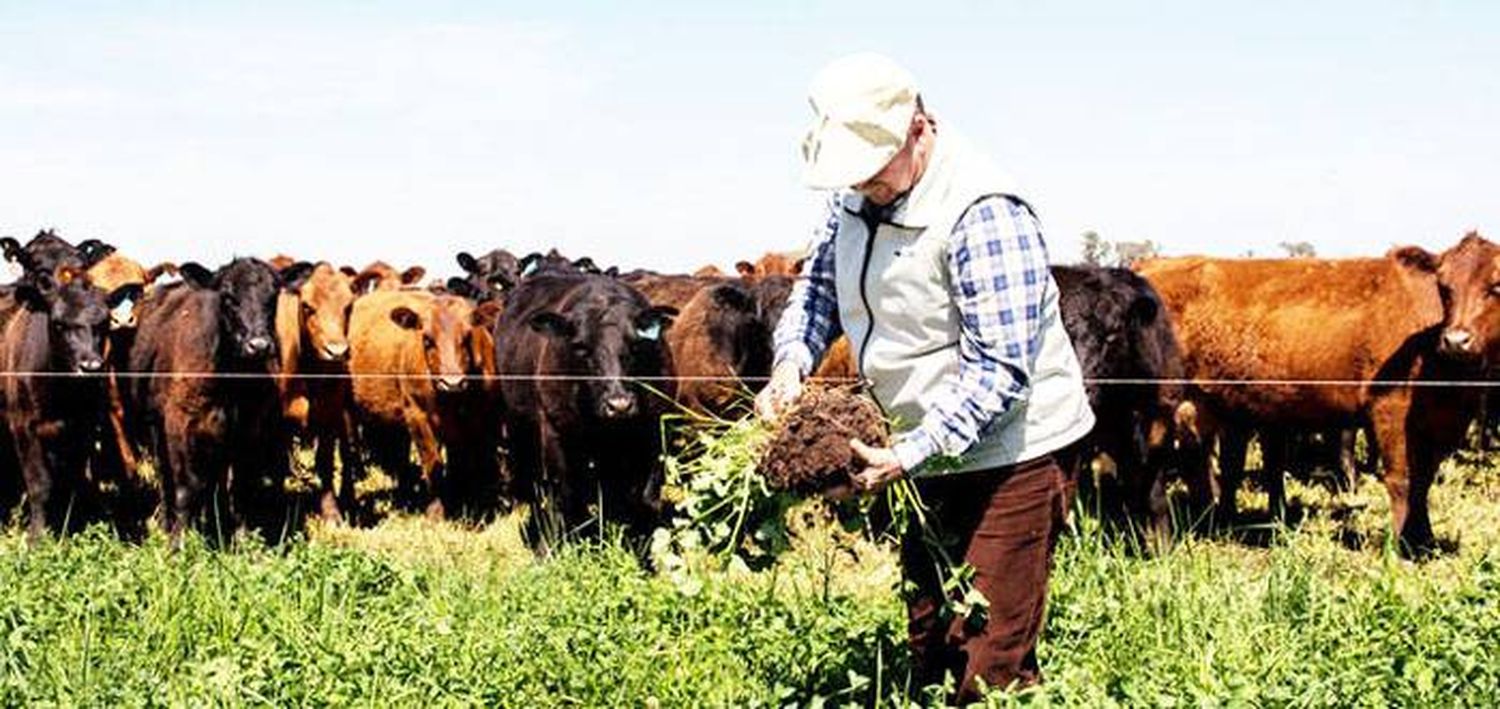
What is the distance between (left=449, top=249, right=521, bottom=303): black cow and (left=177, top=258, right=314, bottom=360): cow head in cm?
336

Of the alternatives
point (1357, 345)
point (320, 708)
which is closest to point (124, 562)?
point (320, 708)

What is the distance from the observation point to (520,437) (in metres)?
12.2

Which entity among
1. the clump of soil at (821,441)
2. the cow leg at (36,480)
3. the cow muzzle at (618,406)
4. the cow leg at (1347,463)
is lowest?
the cow leg at (1347,463)

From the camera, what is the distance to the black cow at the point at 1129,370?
32.8 ft

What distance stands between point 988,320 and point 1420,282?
7.18m

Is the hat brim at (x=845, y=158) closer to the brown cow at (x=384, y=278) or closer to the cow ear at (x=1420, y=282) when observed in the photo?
the cow ear at (x=1420, y=282)

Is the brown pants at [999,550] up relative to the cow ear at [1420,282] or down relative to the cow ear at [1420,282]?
down

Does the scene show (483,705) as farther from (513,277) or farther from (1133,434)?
(513,277)

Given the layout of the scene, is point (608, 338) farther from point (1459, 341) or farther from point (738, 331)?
point (1459, 341)

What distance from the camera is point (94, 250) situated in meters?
16.5

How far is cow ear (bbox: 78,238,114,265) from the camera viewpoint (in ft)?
52.9

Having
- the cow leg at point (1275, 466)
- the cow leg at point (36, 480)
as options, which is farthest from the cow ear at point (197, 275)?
the cow leg at point (1275, 466)

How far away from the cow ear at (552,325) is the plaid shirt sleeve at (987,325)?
666 centimetres

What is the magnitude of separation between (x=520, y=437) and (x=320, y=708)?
271 inches
